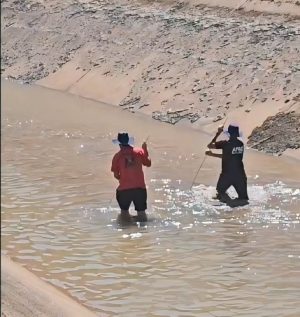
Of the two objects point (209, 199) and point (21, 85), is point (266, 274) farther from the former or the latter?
point (21, 85)

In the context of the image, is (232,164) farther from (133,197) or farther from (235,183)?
(133,197)

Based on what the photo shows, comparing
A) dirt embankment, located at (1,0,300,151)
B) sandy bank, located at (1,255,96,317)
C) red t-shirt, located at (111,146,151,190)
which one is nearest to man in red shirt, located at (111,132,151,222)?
red t-shirt, located at (111,146,151,190)

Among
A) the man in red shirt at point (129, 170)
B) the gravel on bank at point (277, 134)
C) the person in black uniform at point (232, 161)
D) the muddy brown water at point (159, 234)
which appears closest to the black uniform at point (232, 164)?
the person in black uniform at point (232, 161)

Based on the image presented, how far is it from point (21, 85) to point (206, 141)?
1066 cm

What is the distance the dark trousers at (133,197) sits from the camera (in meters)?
9.90

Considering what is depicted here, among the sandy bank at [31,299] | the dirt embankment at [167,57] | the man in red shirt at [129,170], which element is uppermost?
the dirt embankment at [167,57]

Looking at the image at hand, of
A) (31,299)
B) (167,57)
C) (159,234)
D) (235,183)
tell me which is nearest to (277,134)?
(235,183)

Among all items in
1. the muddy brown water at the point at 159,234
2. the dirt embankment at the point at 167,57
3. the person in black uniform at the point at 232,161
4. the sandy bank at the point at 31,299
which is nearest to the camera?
the sandy bank at the point at 31,299

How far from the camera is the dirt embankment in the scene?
18.6 meters

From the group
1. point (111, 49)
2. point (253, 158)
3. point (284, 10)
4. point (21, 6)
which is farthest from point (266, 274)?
point (21, 6)

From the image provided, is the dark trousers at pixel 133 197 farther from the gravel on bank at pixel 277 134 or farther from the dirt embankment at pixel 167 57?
the dirt embankment at pixel 167 57

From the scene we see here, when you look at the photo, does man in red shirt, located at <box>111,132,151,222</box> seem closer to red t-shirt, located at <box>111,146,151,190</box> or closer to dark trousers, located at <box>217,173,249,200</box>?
red t-shirt, located at <box>111,146,151,190</box>

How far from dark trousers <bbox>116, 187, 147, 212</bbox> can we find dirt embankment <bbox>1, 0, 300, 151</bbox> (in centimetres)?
628

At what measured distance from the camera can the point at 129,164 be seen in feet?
31.9
